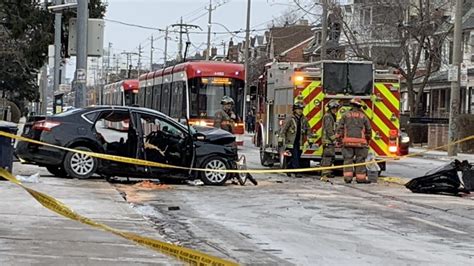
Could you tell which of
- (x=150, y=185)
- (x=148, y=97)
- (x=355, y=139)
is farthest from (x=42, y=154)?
(x=148, y=97)

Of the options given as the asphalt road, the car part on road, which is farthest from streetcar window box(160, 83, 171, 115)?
the car part on road

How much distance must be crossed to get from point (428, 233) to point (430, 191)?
546 cm

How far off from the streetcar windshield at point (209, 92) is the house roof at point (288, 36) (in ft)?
220

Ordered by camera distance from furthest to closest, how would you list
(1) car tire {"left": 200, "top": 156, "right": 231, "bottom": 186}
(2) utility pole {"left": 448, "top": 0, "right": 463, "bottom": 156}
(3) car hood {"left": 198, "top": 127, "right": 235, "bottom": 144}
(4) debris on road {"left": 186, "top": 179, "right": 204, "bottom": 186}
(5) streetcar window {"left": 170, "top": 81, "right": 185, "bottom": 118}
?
(5) streetcar window {"left": 170, "top": 81, "right": 185, "bottom": 118} → (2) utility pole {"left": 448, "top": 0, "right": 463, "bottom": 156} → (4) debris on road {"left": 186, "top": 179, "right": 204, "bottom": 186} → (3) car hood {"left": 198, "top": 127, "right": 235, "bottom": 144} → (1) car tire {"left": 200, "top": 156, "right": 231, "bottom": 186}

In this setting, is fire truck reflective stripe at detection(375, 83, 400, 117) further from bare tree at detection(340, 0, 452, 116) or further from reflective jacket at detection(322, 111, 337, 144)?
bare tree at detection(340, 0, 452, 116)

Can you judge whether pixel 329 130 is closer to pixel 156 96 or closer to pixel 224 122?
pixel 224 122

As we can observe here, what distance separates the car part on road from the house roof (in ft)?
267

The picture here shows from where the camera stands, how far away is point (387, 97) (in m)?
20.7

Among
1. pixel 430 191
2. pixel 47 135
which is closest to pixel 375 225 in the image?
pixel 430 191

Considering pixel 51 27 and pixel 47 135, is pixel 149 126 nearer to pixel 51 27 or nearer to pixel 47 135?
pixel 47 135

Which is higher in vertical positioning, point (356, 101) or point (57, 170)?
point (356, 101)

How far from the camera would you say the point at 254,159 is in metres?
28.6

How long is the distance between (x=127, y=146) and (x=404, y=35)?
3040 centimetres

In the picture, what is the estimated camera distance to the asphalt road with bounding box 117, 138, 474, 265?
9695 mm
